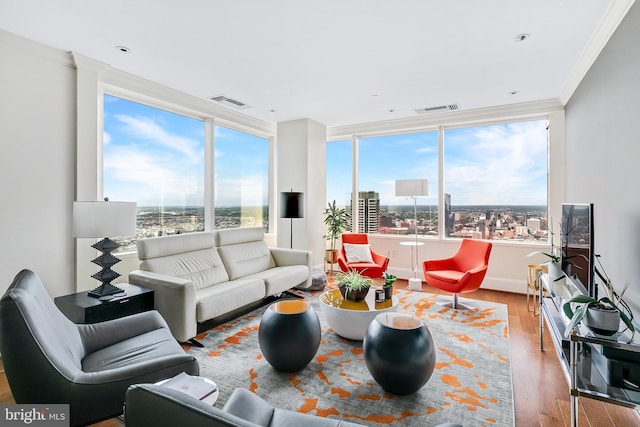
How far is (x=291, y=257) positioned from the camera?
474cm

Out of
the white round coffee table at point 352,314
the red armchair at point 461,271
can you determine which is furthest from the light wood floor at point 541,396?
the white round coffee table at point 352,314

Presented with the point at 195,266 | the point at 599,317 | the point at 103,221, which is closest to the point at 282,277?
the point at 195,266

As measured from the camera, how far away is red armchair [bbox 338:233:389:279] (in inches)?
187

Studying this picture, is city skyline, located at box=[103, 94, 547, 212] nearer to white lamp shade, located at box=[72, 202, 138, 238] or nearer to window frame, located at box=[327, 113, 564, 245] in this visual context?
window frame, located at box=[327, 113, 564, 245]

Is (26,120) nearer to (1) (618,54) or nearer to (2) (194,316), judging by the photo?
(2) (194,316)

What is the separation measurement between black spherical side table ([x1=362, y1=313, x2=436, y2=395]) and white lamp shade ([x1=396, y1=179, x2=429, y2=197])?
2983mm

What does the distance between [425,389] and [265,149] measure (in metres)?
4.95

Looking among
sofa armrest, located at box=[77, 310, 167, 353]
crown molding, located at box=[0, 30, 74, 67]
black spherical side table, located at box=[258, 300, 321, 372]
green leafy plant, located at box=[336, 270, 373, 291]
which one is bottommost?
black spherical side table, located at box=[258, 300, 321, 372]

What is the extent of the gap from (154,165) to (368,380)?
3.65m

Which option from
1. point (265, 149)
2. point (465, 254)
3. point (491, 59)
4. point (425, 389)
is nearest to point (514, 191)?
point (465, 254)

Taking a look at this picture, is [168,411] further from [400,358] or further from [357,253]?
[357,253]

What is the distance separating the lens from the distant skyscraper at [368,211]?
19.9 ft

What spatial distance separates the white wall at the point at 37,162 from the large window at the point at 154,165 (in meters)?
0.57

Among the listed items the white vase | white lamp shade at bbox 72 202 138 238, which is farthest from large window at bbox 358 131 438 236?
white lamp shade at bbox 72 202 138 238
